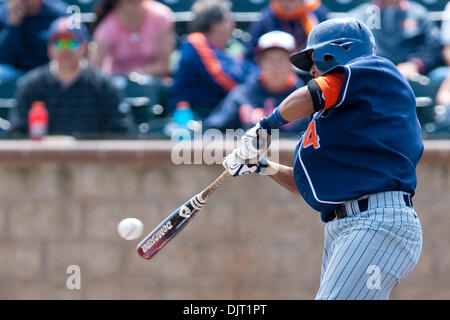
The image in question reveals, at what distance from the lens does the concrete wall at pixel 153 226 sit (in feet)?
19.2

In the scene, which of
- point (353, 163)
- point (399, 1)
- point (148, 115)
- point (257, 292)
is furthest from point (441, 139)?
point (353, 163)

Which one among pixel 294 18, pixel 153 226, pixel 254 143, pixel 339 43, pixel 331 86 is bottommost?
pixel 153 226

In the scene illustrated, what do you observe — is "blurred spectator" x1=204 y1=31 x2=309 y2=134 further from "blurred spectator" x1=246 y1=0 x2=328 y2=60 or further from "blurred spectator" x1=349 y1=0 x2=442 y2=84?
"blurred spectator" x1=349 y1=0 x2=442 y2=84

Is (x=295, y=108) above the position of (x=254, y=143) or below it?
above

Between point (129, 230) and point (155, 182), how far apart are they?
1.49 metres

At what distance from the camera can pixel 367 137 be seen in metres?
3.51

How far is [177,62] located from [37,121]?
1161 millimetres

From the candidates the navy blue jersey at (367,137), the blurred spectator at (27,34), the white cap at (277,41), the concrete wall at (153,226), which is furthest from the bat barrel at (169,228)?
the blurred spectator at (27,34)

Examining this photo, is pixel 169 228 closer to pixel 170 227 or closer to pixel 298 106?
pixel 170 227

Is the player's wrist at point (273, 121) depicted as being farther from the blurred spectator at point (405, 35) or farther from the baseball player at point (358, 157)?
the blurred spectator at point (405, 35)

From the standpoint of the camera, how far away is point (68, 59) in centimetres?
642

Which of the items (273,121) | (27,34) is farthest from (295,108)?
(27,34)

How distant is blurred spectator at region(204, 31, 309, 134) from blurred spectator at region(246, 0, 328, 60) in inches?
11.8

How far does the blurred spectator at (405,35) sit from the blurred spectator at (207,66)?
1.00 metres
